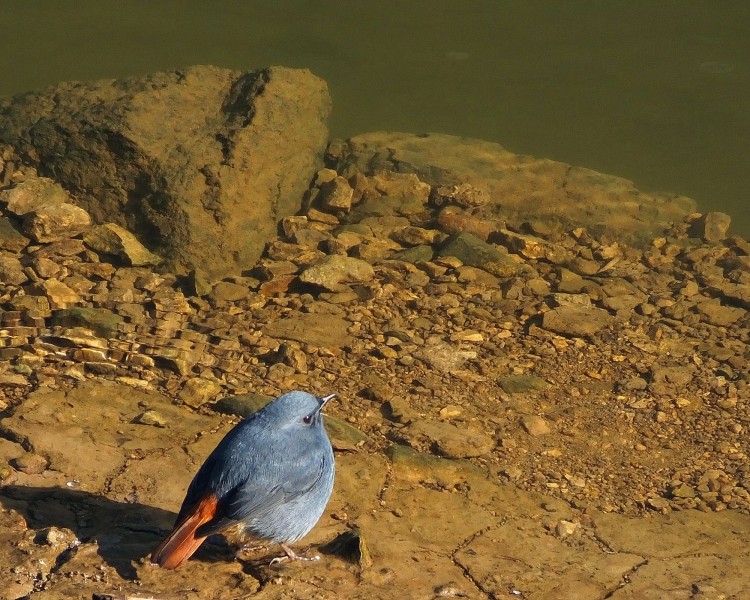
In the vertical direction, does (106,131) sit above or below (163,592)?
above

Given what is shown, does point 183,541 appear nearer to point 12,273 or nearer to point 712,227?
point 12,273

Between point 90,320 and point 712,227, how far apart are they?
5108 mm

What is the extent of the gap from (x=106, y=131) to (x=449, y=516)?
4260mm

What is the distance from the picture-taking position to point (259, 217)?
713 centimetres

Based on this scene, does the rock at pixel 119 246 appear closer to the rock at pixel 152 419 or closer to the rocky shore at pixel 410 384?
the rocky shore at pixel 410 384

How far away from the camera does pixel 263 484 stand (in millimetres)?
3420

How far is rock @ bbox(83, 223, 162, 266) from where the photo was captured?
659 cm

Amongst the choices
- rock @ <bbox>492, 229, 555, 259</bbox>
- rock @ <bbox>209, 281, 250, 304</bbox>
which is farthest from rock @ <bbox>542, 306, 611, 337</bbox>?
rock @ <bbox>209, 281, 250, 304</bbox>

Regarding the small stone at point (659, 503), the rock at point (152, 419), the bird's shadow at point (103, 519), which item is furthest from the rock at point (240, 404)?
the small stone at point (659, 503)

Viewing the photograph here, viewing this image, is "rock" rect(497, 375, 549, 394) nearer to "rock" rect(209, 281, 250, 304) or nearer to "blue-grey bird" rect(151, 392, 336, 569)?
"rock" rect(209, 281, 250, 304)

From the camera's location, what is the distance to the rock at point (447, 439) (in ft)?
16.1

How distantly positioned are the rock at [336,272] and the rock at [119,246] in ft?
3.65

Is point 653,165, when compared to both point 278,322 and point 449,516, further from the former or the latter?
point 449,516

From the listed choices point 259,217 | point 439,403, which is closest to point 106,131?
point 259,217
